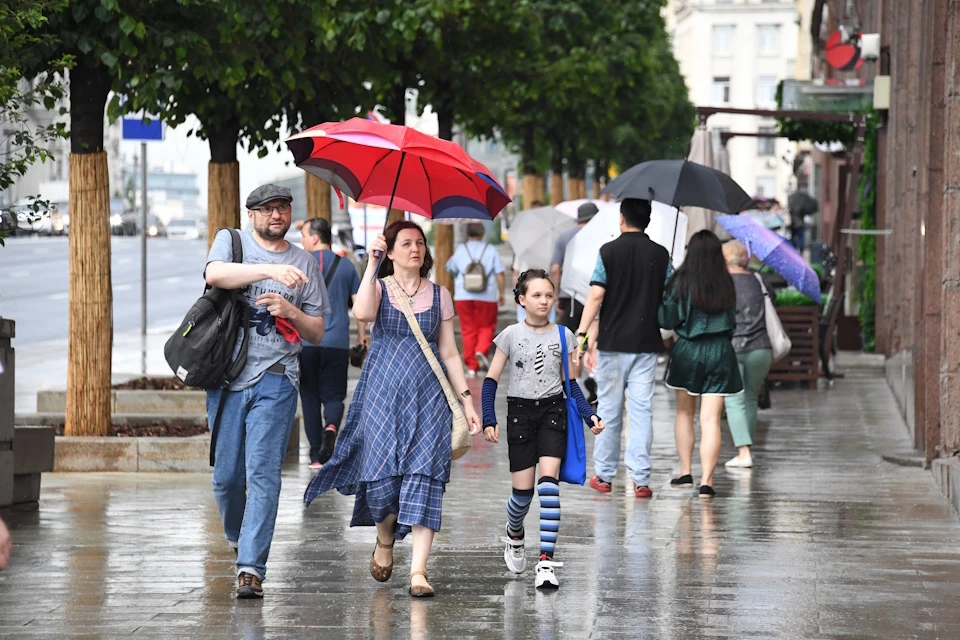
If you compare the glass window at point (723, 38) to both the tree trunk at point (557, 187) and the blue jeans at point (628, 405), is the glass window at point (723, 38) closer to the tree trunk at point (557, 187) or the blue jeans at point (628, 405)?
the tree trunk at point (557, 187)

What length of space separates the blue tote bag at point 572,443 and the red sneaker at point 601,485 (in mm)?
2945

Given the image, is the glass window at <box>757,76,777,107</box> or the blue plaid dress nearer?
the blue plaid dress

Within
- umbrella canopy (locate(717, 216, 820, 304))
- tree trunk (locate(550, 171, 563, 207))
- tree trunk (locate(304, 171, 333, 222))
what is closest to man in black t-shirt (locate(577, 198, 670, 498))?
umbrella canopy (locate(717, 216, 820, 304))

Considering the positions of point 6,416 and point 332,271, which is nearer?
point 6,416

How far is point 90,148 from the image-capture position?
12.2m

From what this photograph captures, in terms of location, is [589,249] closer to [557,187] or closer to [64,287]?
[64,287]

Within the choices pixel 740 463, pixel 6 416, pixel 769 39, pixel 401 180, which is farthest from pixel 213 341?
pixel 769 39

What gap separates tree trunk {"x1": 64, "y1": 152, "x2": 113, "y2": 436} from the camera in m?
12.1

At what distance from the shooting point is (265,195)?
7727 mm

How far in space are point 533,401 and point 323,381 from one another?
420 cm

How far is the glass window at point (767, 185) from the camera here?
397ft

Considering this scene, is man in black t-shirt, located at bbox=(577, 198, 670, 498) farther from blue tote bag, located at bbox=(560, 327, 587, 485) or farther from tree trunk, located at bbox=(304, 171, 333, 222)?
tree trunk, located at bbox=(304, 171, 333, 222)

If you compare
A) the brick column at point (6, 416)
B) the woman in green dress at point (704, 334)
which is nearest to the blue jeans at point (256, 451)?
the brick column at point (6, 416)

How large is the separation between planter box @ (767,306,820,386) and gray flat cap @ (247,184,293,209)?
12.0 m
